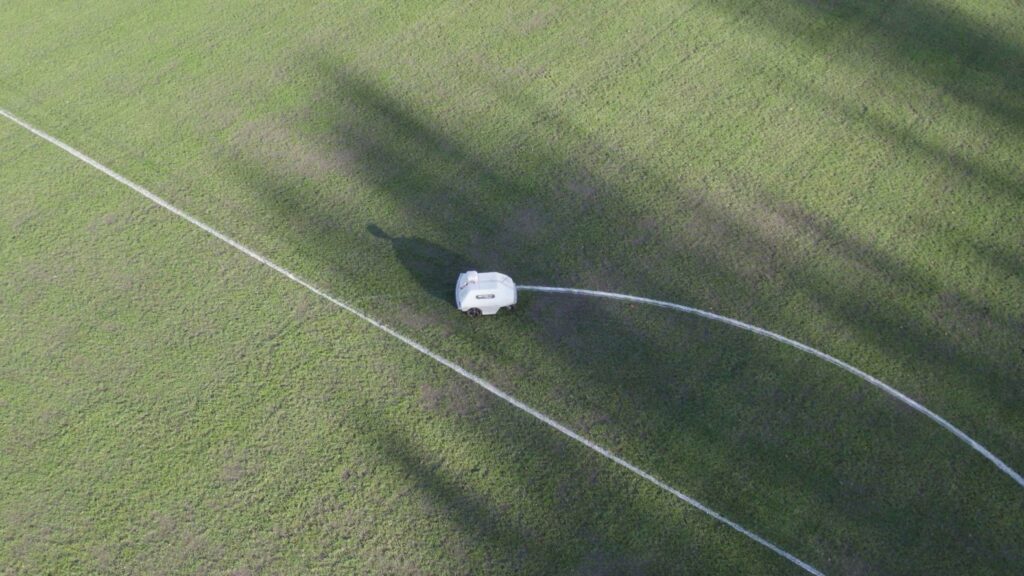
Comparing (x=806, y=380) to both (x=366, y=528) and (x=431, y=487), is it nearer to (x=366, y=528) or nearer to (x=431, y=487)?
(x=431, y=487)

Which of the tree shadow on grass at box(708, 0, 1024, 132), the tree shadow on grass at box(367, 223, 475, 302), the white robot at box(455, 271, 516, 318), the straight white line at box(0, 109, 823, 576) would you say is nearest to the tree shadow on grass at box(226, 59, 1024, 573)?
the tree shadow on grass at box(367, 223, 475, 302)

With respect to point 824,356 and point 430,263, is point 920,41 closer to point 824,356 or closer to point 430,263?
point 824,356

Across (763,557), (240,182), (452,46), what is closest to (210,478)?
(240,182)

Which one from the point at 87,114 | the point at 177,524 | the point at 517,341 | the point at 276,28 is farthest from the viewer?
the point at 276,28

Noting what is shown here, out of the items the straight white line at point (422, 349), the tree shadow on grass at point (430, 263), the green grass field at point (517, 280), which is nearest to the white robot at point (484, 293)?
the green grass field at point (517, 280)

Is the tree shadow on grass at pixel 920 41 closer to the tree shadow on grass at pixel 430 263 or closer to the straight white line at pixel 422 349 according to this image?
the tree shadow on grass at pixel 430 263

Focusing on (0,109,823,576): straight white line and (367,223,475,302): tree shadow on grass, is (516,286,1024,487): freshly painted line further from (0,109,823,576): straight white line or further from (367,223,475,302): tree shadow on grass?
(0,109,823,576): straight white line
